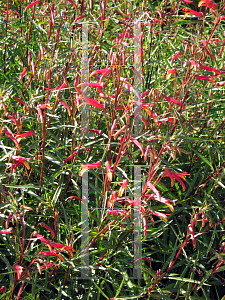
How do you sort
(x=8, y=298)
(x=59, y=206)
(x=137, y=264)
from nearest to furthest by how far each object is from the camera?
1. (x=8, y=298)
2. (x=137, y=264)
3. (x=59, y=206)

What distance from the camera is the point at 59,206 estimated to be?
209cm

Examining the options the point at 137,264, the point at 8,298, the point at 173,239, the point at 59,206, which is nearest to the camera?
the point at 8,298

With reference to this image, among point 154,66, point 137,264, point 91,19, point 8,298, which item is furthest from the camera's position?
point 154,66

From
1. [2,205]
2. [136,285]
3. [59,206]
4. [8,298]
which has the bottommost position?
[136,285]

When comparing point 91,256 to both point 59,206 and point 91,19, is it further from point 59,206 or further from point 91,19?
point 91,19

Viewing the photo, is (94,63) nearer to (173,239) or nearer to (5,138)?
(5,138)

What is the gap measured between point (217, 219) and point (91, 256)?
2.90 feet

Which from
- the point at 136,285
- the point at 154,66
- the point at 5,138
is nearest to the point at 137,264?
the point at 136,285

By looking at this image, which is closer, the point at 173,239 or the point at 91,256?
the point at 91,256

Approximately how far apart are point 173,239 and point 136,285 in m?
0.41

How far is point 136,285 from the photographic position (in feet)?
6.56

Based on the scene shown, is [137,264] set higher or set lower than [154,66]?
lower

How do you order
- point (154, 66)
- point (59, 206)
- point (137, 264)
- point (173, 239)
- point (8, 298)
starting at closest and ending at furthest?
1. point (8, 298)
2. point (137, 264)
3. point (59, 206)
4. point (173, 239)
5. point (154, 66)

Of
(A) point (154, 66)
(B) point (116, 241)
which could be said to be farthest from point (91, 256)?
(A) point (154, 66)
